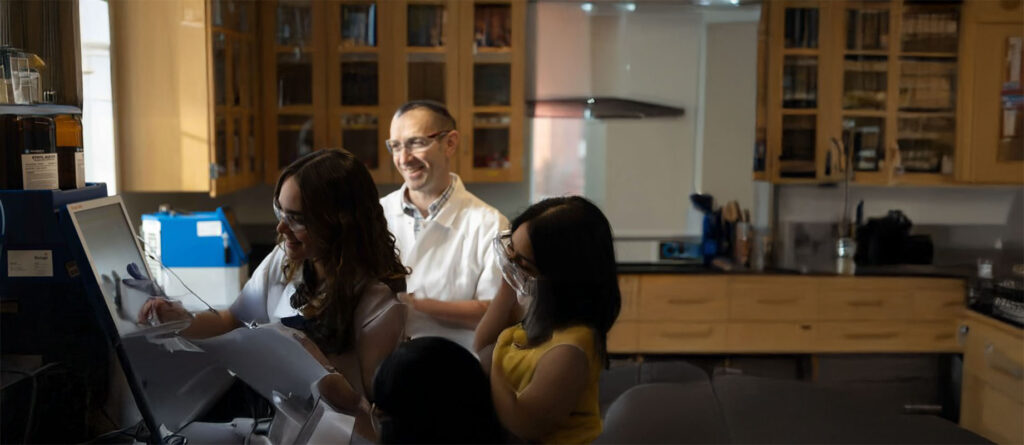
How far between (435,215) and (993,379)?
1.05 m

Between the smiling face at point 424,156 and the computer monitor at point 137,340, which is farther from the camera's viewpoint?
the smiling face at point 424,156

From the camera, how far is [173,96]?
178 centimetres

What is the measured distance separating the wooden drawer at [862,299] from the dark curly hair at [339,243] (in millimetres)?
1341

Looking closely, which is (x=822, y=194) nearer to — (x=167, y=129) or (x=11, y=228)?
(x=167, y=129)

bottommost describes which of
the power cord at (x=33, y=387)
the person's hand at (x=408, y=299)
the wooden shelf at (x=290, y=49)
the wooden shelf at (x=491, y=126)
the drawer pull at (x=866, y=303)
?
the drawer pull at (x=866, y=303)

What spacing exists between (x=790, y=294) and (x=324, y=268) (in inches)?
68.6

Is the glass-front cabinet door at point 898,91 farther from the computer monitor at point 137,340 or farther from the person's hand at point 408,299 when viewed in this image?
the computer monitor at point 137,340

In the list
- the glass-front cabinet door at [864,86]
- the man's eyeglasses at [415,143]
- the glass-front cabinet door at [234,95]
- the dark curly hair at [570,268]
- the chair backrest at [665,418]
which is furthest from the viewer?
the glass-front cabinet door at [864,86]

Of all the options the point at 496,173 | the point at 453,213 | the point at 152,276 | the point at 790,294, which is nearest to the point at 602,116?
the point at 496,173

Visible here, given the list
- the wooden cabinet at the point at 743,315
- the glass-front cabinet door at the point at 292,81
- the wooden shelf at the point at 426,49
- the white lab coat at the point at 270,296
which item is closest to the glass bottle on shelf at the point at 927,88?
the wooden cabinet at the point at 743,315

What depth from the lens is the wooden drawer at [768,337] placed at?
2.17 meters

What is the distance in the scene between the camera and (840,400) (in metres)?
1.47

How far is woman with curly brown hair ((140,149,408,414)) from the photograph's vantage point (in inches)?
26.5

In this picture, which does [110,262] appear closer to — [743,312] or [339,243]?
[339,243]
